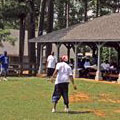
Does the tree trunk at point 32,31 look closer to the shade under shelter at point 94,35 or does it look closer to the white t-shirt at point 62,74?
the shade under shelter at point 94,35

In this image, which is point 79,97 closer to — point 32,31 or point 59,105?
point 59,105

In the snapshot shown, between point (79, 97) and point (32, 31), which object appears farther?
point (32, 31)

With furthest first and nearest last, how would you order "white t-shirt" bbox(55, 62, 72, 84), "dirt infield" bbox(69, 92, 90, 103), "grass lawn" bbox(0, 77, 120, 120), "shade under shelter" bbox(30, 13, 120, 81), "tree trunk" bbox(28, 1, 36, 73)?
"tree trunk" bbox(28, 1, 36, 73) → "shade under shelter" bbox(30, 13, 120, 81) → "dirt infield" bbox(69, 92, 90, 103) → "white t-shirt" bbox(55, 62, 72, 84) → "grass lawn" bbox(0, 77, 120, 120)

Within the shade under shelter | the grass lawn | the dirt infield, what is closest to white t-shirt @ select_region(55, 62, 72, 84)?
the grass lawn

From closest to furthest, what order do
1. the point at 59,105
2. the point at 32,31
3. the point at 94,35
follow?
1. the point at 59,105
2. the point at 94,35
3. the point at 32,31

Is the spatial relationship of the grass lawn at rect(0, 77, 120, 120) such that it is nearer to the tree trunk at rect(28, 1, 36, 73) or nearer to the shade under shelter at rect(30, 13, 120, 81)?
the shade under shelter at rect(30, 13, 120, 81)

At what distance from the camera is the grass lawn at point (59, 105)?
12.9 m

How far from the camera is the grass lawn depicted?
12938 mm

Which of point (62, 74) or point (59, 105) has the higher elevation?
point (62, 74)

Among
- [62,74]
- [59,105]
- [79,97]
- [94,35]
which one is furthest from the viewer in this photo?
[94,35]

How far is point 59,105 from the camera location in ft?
50.6

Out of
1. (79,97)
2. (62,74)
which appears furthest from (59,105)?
(79,97)

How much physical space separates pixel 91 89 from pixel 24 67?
15557 mm

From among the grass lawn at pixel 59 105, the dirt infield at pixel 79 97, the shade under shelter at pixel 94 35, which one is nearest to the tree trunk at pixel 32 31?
the shade under shelter at pixel 94 35
